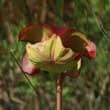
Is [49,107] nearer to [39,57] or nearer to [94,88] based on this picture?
[94,88]

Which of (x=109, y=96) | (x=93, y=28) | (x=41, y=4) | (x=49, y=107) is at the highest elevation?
(x=41, y=4)

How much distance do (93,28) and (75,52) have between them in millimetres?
1113

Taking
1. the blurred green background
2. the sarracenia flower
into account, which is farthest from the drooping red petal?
the blurred green background

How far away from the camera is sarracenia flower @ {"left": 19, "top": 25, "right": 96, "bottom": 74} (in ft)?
2.52

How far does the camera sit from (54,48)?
76cm

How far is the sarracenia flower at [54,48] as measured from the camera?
30.2 inches

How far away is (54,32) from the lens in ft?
2.51

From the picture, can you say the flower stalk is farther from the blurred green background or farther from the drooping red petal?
the blurred green background

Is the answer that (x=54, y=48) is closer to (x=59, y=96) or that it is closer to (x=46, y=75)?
(x=59, y=96)

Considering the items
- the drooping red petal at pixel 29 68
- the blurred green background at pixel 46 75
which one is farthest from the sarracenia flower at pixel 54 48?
the blurred green background at pixel 46 75

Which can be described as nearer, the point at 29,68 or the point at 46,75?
the point at 29,68

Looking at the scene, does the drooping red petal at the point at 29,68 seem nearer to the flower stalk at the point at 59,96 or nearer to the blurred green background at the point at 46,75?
the flower stalk at the point at 59,96

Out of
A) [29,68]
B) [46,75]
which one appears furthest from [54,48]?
[46,75]

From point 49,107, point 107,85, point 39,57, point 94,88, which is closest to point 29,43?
point 39,57
